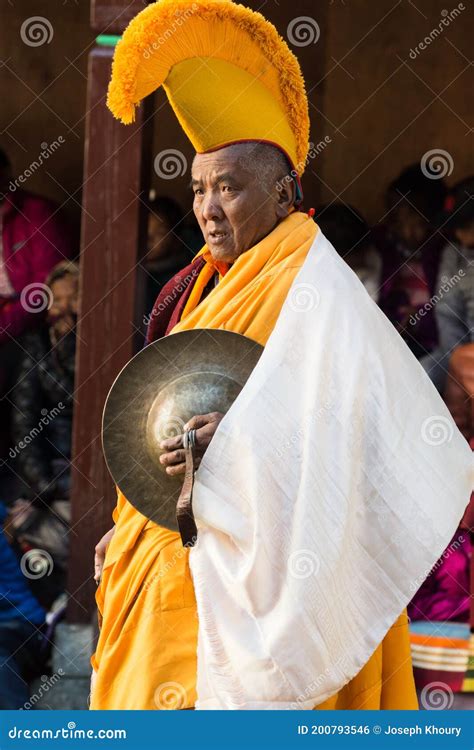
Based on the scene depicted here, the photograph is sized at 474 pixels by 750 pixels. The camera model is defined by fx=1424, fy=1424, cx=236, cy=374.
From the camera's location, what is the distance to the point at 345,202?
7805 millimetres

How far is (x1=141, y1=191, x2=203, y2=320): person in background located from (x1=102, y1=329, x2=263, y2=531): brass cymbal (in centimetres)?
268

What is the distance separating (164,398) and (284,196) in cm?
75

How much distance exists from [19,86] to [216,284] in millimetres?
4183

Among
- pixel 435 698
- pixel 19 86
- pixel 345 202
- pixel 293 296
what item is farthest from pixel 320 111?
pixel 293 296

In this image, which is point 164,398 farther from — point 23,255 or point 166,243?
point 23,255

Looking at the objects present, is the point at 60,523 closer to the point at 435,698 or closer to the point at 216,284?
the point at 435,698

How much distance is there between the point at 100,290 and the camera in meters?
5.79

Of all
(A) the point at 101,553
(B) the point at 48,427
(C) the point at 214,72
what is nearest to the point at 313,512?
(A) the point at 101,553
